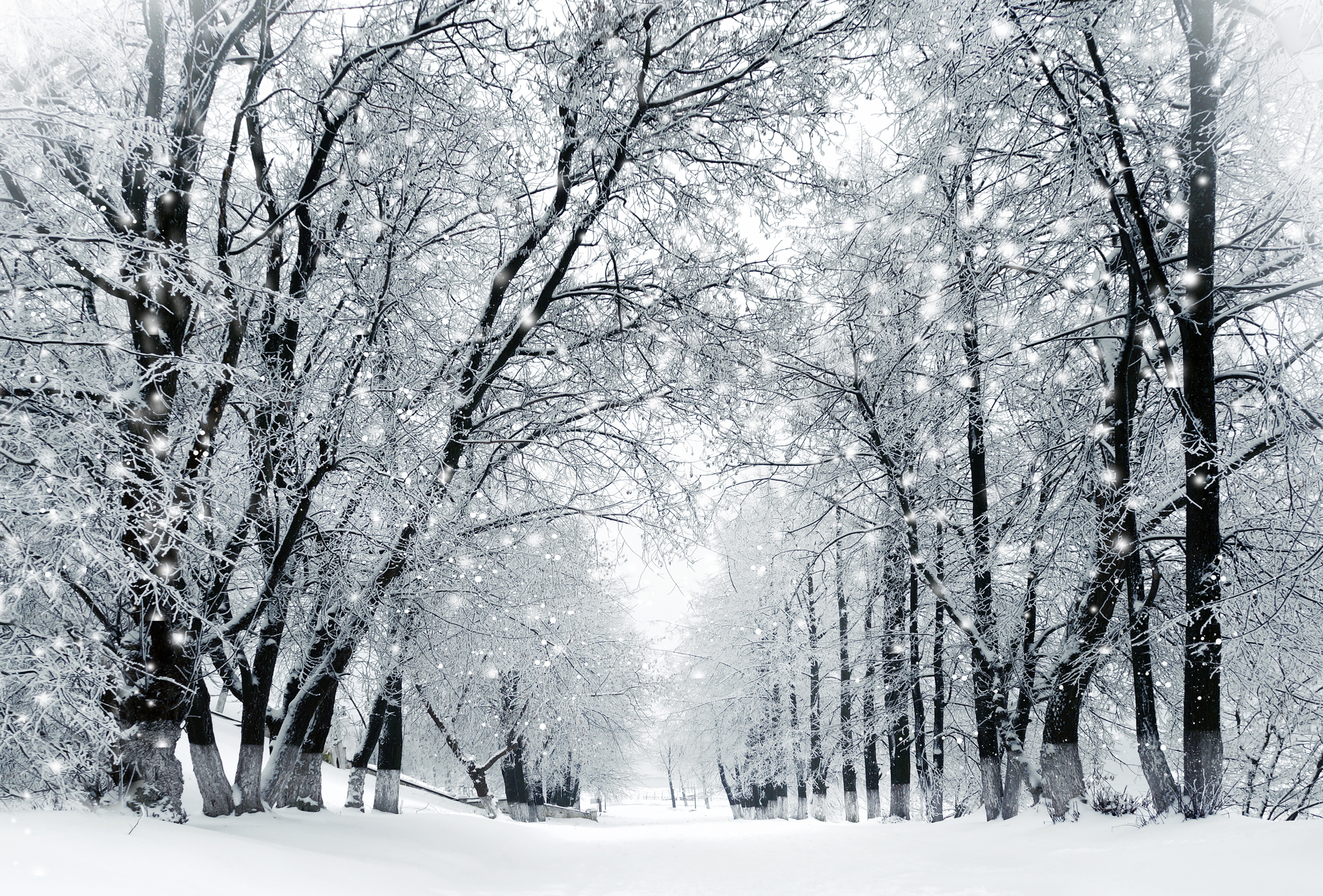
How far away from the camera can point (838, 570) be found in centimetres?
1211

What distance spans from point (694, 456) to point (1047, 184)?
4227mm

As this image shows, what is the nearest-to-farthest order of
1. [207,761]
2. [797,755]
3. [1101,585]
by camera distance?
[207,761] → [1101,585] → [797,755]

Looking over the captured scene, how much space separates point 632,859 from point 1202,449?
7.91 metres

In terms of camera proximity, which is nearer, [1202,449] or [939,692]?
[1202,449]

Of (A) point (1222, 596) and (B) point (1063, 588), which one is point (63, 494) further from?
(B) point (1063, 588)

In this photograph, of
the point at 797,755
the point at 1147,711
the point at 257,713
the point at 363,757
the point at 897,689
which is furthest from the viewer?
the point at 797,755

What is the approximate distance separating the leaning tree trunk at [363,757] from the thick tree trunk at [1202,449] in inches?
424

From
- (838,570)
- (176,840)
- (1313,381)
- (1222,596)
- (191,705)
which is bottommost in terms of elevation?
(176,840)

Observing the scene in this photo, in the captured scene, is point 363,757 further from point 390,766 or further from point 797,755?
point 797,755

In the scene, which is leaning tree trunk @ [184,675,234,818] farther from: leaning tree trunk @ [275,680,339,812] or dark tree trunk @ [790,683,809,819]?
dark tree trunk @ [790,683,809,819]

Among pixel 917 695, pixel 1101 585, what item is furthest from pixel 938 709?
pixel 1101 585

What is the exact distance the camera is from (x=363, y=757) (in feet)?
40.3

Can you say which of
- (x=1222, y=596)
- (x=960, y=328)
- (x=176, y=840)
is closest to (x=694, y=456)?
(x=960, y=328)

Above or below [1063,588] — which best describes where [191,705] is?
below
